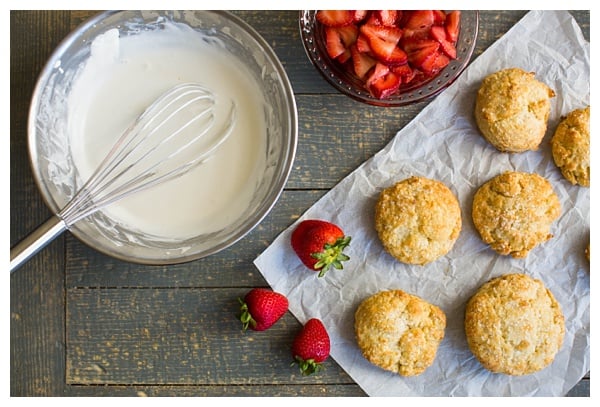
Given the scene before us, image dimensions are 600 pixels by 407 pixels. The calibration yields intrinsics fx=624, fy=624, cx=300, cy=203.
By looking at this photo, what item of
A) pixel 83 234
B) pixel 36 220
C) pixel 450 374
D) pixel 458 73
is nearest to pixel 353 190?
pixel 458 73

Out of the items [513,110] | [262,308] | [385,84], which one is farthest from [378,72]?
[262,308]

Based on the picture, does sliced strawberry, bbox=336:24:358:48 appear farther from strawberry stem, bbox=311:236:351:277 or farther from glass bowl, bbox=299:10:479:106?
strawberry stem, bbox=311:236:351:277

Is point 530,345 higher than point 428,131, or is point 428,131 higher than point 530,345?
point 428,131

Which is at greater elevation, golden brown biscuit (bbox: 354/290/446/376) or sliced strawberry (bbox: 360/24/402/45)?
sliced strawberry (bbox: 360/24/402/45)

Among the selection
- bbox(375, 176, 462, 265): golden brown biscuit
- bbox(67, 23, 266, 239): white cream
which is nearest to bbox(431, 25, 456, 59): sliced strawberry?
bbox(375, 176, 462, 265): golden brown biscuit

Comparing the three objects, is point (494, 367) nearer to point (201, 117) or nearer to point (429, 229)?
point (429, 229)

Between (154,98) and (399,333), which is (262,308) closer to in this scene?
(399,333)
